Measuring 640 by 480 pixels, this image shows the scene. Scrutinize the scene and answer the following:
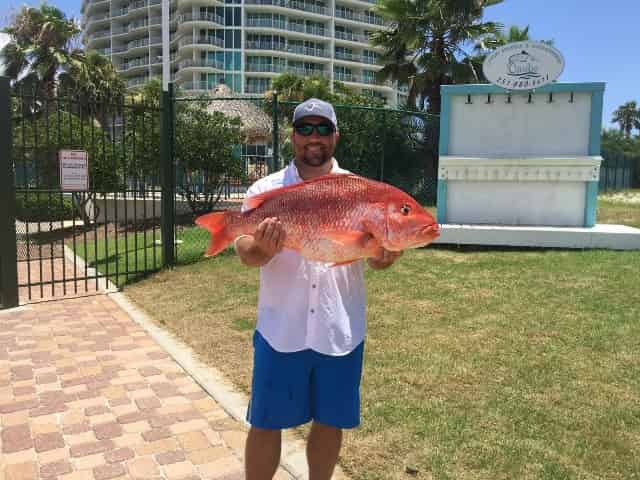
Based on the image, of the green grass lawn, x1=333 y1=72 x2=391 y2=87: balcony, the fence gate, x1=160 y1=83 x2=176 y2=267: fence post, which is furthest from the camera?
x1=333 y1=72 x2=391 y2=87: balcony

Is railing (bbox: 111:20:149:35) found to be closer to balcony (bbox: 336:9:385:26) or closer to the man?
balcony (bbox: 336:9:385:26)

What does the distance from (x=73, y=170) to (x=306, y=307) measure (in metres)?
5.96

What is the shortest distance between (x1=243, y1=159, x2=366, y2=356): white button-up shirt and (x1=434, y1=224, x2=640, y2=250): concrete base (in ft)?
23.9

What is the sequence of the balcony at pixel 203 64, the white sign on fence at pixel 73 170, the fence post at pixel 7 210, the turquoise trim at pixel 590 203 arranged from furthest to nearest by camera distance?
the balcony at pixel 203 64 → the turquoise trim at pixel 590 203 → the white sign on fence at pixel 73 170 → the fence post at pixel 7 210

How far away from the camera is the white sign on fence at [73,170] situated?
704 cm

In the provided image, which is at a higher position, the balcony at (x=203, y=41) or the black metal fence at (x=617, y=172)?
the balcony at (x=203, y=41)

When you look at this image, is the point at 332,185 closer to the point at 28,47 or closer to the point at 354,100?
the point at 354,100

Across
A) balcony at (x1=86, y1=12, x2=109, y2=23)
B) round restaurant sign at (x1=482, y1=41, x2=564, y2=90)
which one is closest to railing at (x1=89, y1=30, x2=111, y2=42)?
balcony at (x1=86, y1=12, x2=109, y2=23)

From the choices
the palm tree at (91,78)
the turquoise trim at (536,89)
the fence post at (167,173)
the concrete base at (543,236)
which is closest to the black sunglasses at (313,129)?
the fence post at (167,173)

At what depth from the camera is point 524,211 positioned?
986cm

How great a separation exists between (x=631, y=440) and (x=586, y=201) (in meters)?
7.27

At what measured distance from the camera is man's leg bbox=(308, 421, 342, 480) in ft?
8.04

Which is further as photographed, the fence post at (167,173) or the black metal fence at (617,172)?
the black metal fence at (617,172)

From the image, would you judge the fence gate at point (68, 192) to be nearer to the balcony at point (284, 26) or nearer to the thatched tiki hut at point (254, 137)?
the thatched tiki hut at point (254, 137)
